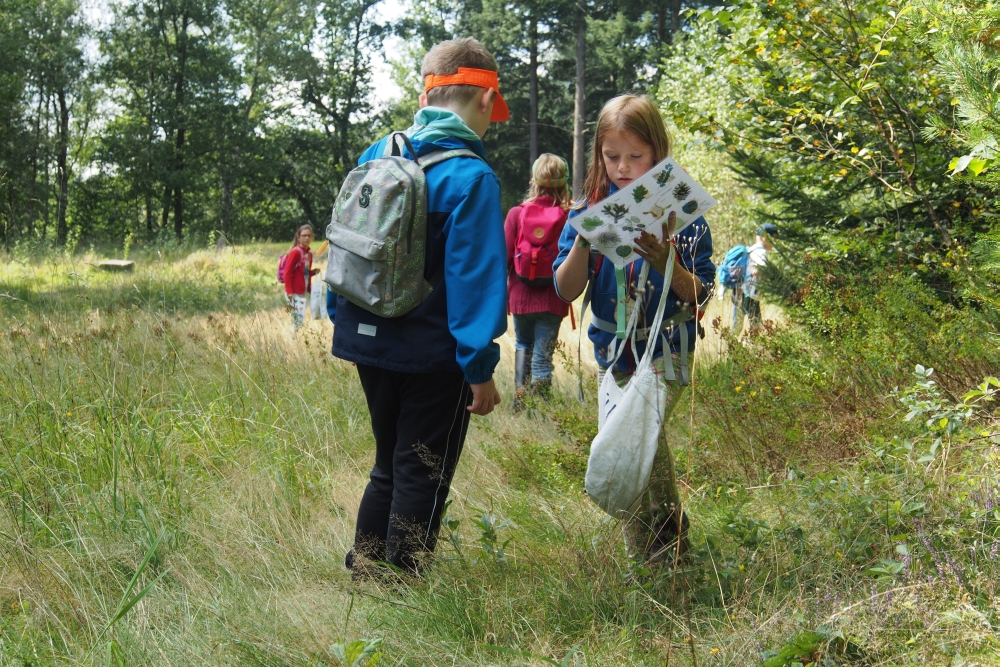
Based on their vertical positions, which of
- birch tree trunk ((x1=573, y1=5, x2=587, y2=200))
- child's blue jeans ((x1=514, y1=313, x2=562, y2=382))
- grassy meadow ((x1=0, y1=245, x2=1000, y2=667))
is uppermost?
birch tree trunk ((x1=573, y1=5, x2=587, y2=200))

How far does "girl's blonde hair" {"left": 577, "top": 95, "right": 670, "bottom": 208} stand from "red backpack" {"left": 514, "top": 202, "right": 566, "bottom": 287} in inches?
113

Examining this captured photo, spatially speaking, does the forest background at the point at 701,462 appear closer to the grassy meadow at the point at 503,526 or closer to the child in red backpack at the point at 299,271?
the grassy meadow at the point at 503,526

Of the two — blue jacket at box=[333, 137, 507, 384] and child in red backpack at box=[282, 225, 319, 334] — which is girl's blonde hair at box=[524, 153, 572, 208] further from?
child in red backpack at box=[282, 225, 319, 334]

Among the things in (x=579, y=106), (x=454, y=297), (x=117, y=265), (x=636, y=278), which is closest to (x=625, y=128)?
(x=636, y=278)

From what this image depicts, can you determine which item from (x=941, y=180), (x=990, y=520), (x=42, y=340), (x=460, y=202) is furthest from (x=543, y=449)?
(x=42, y=340)

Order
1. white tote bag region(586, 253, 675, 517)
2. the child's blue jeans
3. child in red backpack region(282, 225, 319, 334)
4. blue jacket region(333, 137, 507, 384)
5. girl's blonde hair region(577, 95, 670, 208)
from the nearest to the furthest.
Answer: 1. white tote bag region(586, 253, 675, 517)
2. blue jacket region(333, 137, 507, 384)
3. girl's blonde hair region(577, 95, 670, 208)
4. the child's blue jeans
5. child in red backpack region(282, 225, 319, 334)

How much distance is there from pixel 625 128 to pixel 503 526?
144 cm

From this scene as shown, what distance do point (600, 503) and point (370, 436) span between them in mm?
2509

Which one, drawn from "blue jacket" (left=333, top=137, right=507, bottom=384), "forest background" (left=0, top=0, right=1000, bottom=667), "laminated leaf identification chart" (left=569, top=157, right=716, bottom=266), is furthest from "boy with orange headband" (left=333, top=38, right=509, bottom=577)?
"laminated leaf identification chart" (left=569, top=157, right=716, bottom=266)

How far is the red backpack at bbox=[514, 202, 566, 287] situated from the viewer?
5.84m

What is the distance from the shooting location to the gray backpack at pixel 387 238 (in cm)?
267

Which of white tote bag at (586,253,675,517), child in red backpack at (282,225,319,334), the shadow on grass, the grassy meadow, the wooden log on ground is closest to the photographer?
the grassy meadow

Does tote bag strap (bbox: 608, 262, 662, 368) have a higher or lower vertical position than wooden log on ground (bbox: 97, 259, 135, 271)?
higher

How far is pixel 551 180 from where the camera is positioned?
5.94 meters
